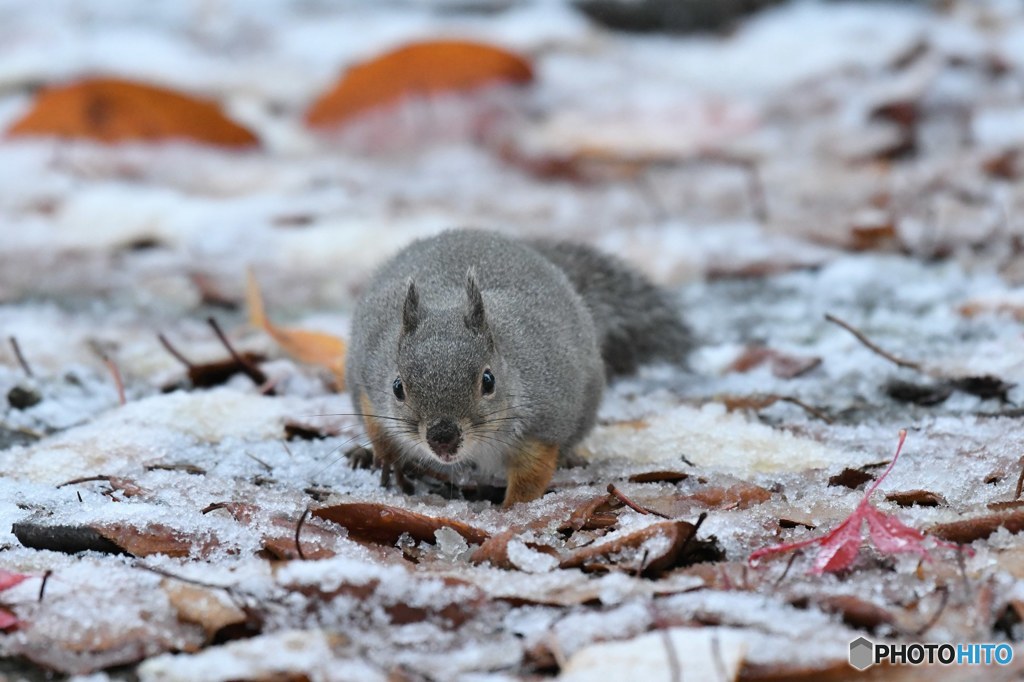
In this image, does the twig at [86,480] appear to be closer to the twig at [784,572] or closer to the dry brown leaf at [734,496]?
the dry brown leaf at [734,496]

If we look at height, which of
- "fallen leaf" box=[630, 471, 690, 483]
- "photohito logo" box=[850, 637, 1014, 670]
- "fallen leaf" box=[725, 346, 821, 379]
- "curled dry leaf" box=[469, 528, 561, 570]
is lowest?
"fallen leaf" box=[725, 346, 821, 379]

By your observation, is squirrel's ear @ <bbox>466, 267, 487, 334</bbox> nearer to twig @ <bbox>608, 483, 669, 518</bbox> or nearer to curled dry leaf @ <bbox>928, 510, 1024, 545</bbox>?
twig @ <bbox>608, 483, 669, 518</bbox>

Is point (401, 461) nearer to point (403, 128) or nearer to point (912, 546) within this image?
point (912, 546)

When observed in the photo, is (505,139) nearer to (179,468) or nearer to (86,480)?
(179,468)

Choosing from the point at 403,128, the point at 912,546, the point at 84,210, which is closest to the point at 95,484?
the point at 912,546

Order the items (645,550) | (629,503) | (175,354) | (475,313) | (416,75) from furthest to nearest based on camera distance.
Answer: (416,75) < (175,354) < (475,313) < (629,503) < (645,550)

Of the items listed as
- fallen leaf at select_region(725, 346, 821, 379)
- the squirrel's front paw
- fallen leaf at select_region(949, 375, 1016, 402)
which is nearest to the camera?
the squirrel's front paw

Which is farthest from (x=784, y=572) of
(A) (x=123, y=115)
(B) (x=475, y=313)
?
(A) (x=123, y=115)

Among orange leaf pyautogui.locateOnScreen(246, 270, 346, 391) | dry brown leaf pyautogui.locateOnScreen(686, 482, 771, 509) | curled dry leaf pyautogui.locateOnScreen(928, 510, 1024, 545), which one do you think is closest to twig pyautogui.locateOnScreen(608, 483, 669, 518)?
dry brown leaf pyautogui.locateOnScreen(686, 482, 771, 509)
